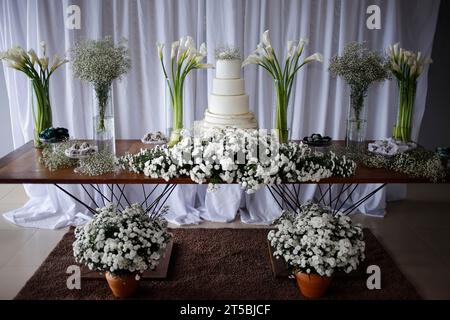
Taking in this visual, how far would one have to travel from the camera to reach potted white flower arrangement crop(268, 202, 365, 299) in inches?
101

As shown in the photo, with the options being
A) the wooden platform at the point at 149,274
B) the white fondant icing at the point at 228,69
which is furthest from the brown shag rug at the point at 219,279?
the white fondant icing at the point at 228,69

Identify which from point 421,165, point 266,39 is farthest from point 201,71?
point 421,165

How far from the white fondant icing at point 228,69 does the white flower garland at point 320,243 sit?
0.92 meters

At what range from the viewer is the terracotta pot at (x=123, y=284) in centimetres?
267

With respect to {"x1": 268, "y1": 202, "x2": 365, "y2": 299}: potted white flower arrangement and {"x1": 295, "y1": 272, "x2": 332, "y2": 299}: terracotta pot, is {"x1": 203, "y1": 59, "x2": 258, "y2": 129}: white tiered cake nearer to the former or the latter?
{"x1": 268, "y1": 202, "x2": 365, "y2": 299}: potted white flower arrangement

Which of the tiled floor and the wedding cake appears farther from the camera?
the tiled floor

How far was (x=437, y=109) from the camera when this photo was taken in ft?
15.4

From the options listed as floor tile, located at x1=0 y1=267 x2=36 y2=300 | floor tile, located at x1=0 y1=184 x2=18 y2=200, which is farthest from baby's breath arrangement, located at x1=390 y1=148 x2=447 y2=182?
floor tile, located at x1=0 y1=184 x2=18 y2=200

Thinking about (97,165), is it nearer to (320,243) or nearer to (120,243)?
(120,243)

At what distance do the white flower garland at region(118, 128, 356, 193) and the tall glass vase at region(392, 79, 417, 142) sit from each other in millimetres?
629

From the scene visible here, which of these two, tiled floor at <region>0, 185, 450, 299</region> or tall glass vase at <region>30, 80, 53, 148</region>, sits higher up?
tall glass vase at <region>30, 80, 53, 148</region>

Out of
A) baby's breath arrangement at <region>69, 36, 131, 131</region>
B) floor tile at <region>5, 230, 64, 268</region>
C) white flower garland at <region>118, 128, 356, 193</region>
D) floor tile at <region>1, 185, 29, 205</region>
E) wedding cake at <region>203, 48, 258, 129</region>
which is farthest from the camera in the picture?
floor tile at <region>1, 185, 29, 205</region>

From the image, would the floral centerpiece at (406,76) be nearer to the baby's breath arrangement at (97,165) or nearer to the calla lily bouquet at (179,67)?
the calla lily bouquet at (179,67)
